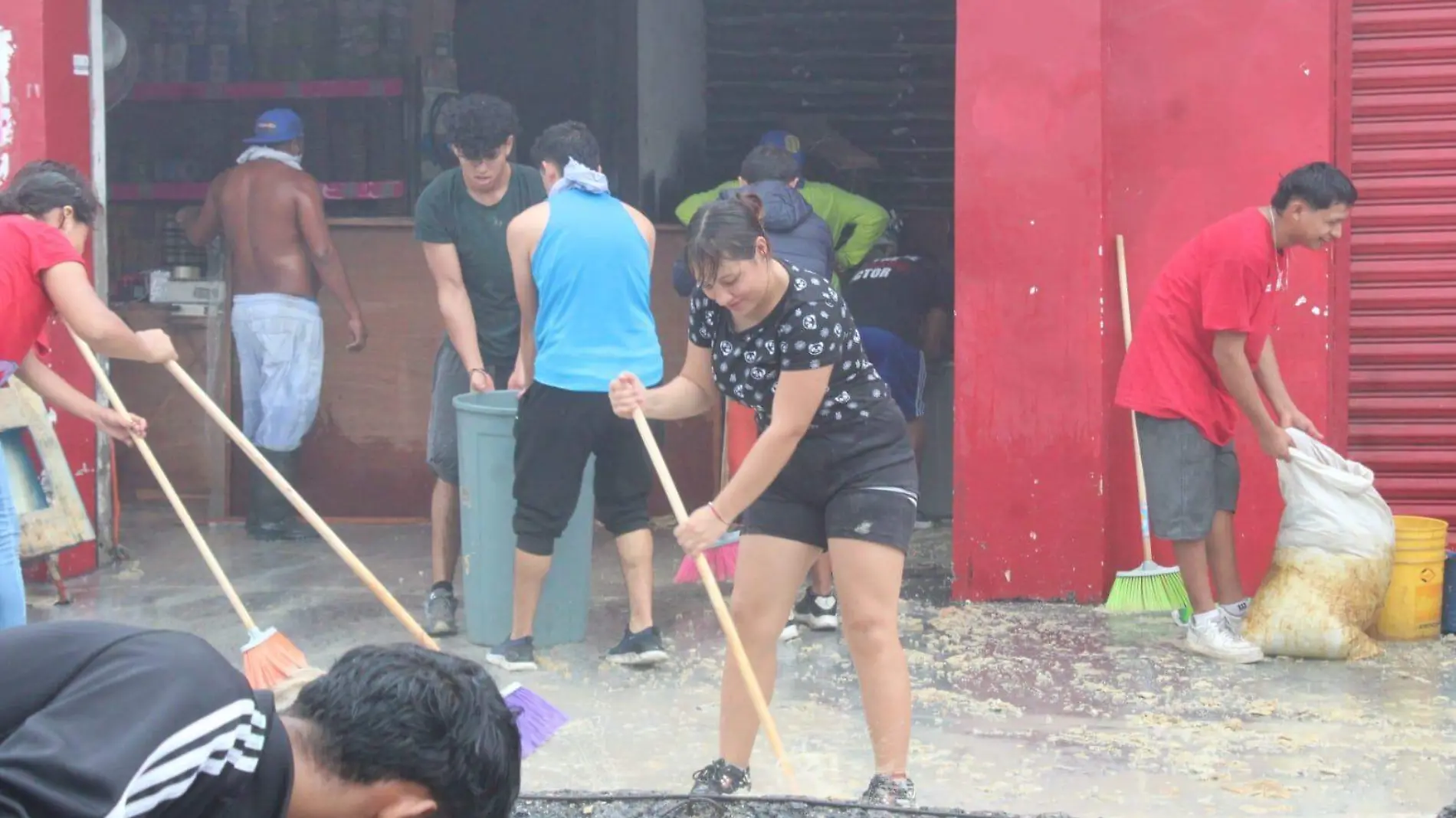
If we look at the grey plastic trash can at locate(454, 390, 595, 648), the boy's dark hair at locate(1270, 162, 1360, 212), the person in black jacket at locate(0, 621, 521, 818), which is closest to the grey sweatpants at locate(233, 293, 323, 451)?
the grey plastic trash can at locate(454, 390, 595, 648)

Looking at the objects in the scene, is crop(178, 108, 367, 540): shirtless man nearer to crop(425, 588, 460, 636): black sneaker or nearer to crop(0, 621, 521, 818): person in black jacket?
crop(425, 588, 460, 636): black sneaker

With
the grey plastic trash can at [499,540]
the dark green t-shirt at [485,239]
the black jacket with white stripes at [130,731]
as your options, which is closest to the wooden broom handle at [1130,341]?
the grey plastic trash can at [499,540]

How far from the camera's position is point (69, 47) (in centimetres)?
719

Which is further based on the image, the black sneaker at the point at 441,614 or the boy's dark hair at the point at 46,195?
the black sneaker at the point at 441,614

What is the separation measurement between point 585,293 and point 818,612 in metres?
1.62

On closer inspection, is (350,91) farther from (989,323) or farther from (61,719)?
(61,719)

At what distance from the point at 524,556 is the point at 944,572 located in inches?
92.7

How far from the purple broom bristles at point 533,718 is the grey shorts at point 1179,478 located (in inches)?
102

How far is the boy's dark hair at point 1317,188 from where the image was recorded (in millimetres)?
5527

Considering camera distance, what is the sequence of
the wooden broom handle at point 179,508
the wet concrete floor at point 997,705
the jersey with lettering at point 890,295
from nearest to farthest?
1. the wet concrete floor at point 997,705
2. the wooden broom handle at point 179,508
3. the jersey with lettering at point 890,295

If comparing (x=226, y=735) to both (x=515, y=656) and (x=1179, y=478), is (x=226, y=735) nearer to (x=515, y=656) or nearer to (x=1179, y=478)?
(x=515, y=656)

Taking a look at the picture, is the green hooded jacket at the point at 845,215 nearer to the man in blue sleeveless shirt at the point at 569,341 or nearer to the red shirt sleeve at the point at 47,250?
the man in blue sleeveless shirt at the point at 569,341

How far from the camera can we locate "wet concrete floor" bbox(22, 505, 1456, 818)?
14.9 feet

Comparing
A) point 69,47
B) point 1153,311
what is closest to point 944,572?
point 1153,311
